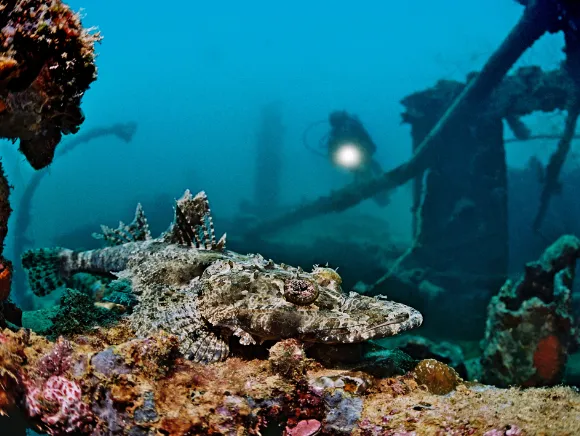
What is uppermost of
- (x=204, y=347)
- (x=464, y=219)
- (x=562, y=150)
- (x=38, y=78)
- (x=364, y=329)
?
(x=562, y=150)

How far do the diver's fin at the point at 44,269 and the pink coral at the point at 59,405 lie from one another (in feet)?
12.8

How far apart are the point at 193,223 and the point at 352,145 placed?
29.6 m

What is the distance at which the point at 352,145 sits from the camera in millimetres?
33688

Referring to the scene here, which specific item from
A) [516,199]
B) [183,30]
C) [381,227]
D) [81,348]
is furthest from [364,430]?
[183,30]

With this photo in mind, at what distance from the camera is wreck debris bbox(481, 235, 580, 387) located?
8344 millimetres

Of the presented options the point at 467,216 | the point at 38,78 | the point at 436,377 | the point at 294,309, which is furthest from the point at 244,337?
the point at 467,216

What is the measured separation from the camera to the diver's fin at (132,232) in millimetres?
6317

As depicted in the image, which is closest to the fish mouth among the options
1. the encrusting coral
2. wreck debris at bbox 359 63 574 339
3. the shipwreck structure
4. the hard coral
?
the encrusting coral

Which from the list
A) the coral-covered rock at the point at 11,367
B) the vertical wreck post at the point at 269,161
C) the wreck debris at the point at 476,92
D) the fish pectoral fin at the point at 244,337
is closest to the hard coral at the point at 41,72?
the coral-covered rock at the point at 11,367

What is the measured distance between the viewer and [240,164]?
315 ft

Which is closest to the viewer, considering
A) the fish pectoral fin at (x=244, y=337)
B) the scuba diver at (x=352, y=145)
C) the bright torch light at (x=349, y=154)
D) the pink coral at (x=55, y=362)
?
the pink coral at (x=55, y=362)

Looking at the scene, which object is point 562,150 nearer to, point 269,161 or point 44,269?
point 44,269

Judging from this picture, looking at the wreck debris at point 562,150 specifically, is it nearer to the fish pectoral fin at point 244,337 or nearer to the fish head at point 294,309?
the fish head at point 294,309

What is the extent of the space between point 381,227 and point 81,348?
44.5m
